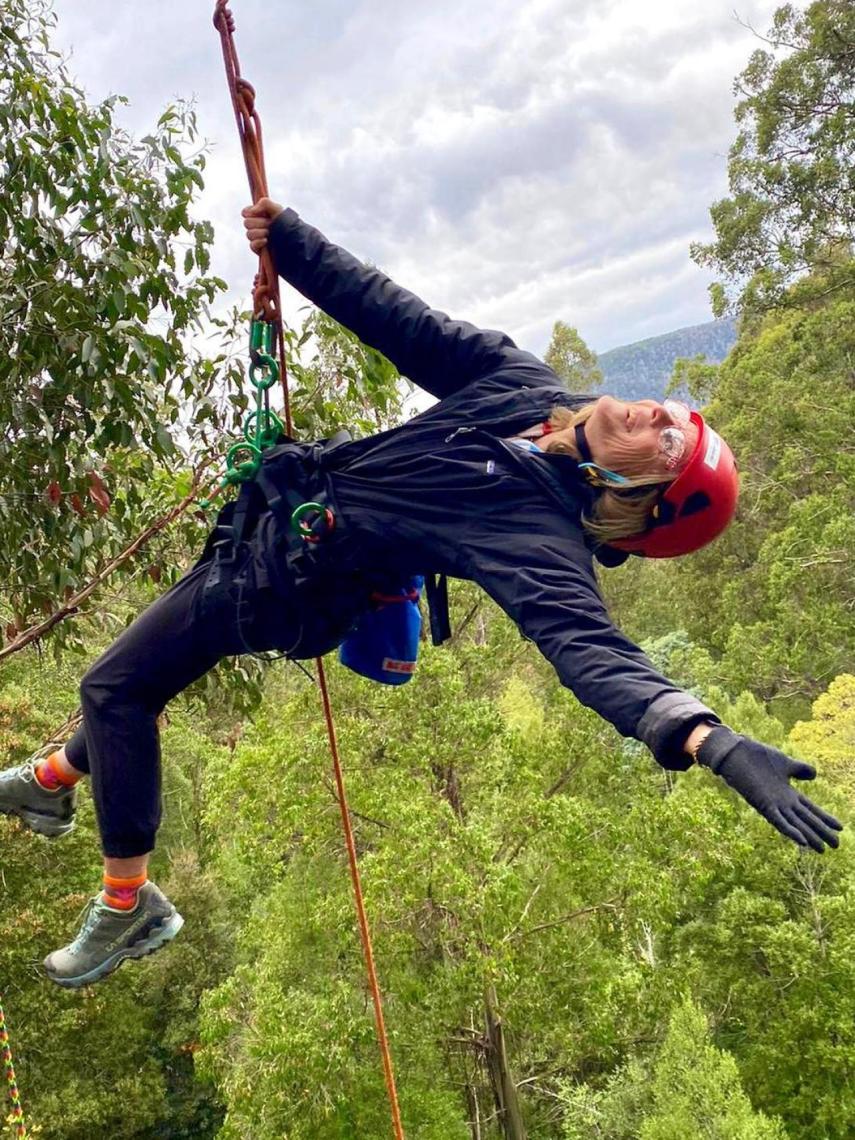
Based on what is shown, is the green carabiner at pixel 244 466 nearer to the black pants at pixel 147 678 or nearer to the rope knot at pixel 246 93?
the black pants at pixel 147 678

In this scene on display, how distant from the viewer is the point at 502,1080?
26.1 ft

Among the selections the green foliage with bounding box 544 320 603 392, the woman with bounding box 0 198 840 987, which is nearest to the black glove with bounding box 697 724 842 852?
the woman with bounding box 0 198 840 987

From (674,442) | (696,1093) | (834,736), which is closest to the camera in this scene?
(674,442)

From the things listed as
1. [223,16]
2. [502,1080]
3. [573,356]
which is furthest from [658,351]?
[223,16]

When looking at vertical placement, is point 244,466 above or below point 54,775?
above

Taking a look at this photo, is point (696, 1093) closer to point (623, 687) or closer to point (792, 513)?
point (792, 513)

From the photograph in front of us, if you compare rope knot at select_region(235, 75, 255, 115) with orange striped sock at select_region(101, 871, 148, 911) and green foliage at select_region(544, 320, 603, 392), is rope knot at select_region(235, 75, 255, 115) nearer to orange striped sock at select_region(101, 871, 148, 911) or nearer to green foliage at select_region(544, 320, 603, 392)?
orange striped sock at select_region(101, 871, 148, 911)

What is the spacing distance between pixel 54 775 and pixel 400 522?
3.05 ft

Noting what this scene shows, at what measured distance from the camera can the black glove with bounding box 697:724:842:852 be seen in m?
0.98

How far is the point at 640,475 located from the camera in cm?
144

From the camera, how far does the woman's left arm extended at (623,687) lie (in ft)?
3.29

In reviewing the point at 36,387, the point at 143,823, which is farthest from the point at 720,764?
the point at 36,387

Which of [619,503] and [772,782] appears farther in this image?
[619,503]

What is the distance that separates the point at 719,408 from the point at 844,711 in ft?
18.3
